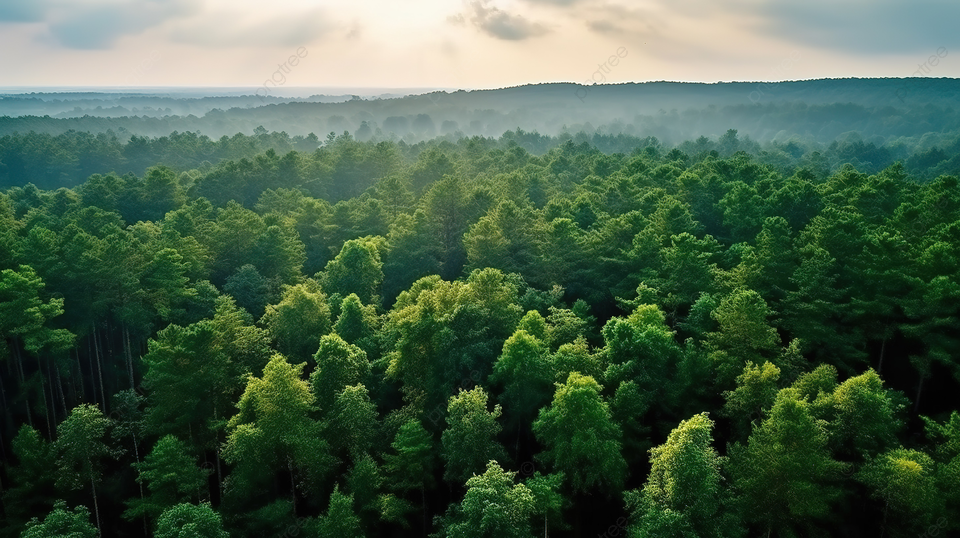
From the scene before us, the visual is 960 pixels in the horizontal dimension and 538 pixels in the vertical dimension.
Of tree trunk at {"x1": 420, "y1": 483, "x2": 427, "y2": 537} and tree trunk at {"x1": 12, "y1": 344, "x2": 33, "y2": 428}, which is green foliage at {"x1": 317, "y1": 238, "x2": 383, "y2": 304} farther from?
tree trunk at {"x1": 12, "y1": 344, "x2": 33, "y2": 428}

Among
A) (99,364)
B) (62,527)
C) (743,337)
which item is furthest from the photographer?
(99,364)

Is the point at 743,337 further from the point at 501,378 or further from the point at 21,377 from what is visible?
the point at 21,377

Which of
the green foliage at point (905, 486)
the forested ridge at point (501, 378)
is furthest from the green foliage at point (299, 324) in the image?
the green foliage at point (905, 486)

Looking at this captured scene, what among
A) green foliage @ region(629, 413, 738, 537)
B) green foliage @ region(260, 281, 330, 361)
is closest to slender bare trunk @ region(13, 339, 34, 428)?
green foliage @ region(260, 281, 330, 361)

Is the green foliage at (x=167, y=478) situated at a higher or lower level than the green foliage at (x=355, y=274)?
lower

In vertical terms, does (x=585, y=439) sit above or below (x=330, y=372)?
below

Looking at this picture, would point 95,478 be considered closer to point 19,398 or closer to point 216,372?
point 216,372

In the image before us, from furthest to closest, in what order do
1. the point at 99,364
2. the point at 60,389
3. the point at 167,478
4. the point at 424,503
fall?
the point at 99,364 < the point at 60,389 < the point at 424,503 < the point at 167,478

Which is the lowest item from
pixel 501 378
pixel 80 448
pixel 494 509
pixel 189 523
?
pixel 80 448

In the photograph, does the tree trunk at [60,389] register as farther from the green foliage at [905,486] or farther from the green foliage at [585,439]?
the green foliage at [905,486]

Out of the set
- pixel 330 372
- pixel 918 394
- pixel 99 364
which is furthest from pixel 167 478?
pixel 918 394
